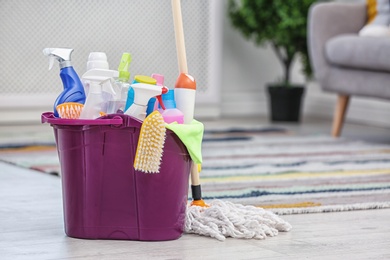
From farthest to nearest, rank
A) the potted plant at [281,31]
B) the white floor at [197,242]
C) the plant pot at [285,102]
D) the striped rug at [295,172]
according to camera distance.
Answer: the plant pot at [285,102] → the potted plant at [281,31] → the striped rug at [295,172] → the white floor at [197,242]

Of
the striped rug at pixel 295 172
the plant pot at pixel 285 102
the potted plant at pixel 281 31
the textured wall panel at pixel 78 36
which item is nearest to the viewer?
the striped rug at pixel 295 172

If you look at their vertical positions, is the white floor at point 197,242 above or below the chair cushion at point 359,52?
below

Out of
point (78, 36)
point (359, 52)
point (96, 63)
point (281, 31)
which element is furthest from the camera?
point (281, 31)

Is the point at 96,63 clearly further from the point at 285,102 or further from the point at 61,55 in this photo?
the point at 285,102

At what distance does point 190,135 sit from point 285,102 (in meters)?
2.58

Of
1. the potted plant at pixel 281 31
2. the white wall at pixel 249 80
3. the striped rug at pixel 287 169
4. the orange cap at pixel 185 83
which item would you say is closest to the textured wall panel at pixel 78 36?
the potted plant at pixel 281 31

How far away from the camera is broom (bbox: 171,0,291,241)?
1.52m

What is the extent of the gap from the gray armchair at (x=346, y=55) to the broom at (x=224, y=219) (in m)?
1.47

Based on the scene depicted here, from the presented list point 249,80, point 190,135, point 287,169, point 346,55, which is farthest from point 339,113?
point 190,135

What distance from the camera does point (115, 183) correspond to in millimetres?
1458

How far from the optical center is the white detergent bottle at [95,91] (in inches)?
57.5

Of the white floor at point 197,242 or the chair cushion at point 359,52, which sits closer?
the white floor at point 197,242

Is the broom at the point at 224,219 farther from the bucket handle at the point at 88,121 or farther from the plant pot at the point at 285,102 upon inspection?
the plant pot at the point at 285,102

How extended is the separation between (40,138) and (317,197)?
1434 millimetres
